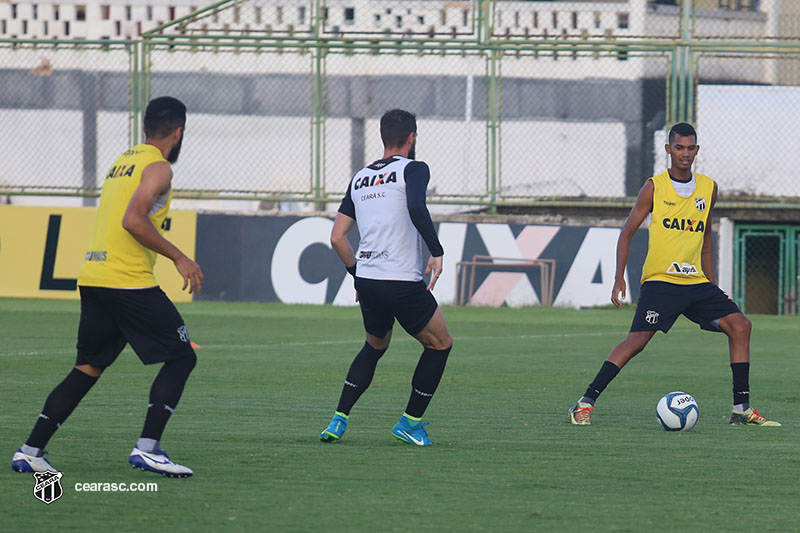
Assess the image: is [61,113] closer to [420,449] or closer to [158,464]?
[420,449]

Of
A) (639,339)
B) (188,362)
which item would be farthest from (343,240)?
(639,339)

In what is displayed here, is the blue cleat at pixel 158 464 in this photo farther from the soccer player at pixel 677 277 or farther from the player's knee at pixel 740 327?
the player's knee at pixel 740 327

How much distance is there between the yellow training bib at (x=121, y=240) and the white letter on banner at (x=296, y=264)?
547 inches

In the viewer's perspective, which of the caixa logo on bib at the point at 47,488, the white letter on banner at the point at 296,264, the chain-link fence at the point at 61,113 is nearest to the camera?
the caixa logo on bib at the point at 47,488


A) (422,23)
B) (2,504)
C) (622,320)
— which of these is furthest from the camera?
(422,23)

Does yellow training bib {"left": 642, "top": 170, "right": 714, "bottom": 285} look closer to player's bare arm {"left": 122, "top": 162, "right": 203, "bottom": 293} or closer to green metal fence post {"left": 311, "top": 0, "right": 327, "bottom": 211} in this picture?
player's bare arm {"left": 122, "top": 162, "right": 203, "bottom": 293}

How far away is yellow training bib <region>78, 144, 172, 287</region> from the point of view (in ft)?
20.8

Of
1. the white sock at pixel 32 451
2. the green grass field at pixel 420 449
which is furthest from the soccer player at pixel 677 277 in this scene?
the white sock at pixel 32 451

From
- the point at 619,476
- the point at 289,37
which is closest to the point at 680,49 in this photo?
the point at 289,37

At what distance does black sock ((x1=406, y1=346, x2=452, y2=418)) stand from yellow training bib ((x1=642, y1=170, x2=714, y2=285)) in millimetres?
2001

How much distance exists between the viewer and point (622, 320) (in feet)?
61.6

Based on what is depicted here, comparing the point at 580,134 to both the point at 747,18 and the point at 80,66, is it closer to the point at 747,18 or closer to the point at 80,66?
the point at 747,18

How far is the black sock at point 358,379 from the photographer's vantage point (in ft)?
25.5

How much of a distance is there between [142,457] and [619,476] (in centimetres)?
237
